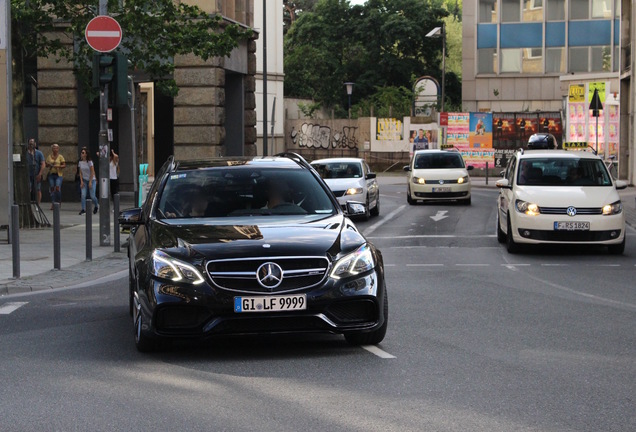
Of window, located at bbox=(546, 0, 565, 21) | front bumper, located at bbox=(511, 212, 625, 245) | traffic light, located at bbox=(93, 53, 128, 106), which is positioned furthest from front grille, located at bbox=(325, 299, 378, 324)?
window, located at bbox=(546, 0, 565, 21)

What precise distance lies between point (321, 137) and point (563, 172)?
58211mm

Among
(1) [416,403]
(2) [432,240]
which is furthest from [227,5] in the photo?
(1) [416,403]

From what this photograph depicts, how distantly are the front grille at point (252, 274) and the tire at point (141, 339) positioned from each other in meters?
0.77

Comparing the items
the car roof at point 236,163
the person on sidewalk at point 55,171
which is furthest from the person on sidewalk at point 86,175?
→ the car roof at point 236,163

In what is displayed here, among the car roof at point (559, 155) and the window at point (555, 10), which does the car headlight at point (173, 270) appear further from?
the window at point (555, 10)

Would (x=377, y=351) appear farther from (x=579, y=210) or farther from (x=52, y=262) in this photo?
(x=579, y=210)

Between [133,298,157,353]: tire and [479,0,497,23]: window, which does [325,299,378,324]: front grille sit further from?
[479,0,497,23]: window

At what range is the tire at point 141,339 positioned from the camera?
8867 millimetres

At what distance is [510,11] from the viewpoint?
76.6 metres

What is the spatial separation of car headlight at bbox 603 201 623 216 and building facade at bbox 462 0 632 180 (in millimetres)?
57526

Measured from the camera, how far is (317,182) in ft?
33.9

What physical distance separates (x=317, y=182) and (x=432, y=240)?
11.6 meters

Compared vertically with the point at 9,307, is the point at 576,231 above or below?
above

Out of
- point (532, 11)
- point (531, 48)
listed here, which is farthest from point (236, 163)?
point (532, 11)
